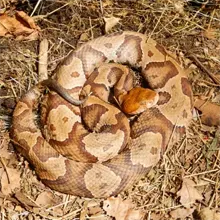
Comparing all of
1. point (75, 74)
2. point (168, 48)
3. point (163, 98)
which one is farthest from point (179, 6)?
point (75, 74)

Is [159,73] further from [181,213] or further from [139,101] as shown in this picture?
[181,213]

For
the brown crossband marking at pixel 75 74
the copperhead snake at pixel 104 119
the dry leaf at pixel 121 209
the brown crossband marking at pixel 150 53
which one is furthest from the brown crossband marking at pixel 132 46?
the dry leaf at pixel 121 209

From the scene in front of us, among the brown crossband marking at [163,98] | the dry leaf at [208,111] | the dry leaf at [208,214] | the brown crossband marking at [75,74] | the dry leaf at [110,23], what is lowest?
the dry leaf at [208,214]

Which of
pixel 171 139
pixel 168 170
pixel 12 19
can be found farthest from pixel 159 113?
pixel 12 19

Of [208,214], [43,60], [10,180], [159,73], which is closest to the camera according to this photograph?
[208,214]

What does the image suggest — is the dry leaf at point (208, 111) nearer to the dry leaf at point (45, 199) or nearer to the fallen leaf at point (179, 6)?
the fallen leaf at point (179, 6)

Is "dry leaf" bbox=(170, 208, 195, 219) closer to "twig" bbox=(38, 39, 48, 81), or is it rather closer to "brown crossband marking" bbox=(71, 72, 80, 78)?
"brown crossband marking" bbox=(71, 72, 80, 78)

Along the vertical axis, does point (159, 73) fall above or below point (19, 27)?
below
